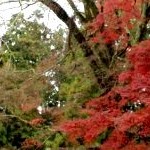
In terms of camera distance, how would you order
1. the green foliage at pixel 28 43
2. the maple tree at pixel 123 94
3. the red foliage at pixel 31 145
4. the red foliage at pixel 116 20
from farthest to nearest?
the green foliage at pixel 28 43 < the red foliage at pixel 31 145 < the red foliage at pixel 116 20 < the maple tree at pixel 123 94

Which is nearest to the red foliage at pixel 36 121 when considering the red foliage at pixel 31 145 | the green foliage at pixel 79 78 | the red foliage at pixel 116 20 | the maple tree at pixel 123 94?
the red foliage at pixel 31 145

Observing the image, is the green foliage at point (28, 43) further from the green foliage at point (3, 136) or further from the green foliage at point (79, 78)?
the green foliage at point (3, 136)

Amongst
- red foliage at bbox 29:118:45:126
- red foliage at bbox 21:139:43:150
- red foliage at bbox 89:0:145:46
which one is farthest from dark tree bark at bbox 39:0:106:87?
red foliage at bbox 21:139:43:150

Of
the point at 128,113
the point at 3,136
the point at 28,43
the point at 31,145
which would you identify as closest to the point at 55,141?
the point at 31,145

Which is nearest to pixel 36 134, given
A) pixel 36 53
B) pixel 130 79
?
pixel 36 53

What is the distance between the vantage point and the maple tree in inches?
202

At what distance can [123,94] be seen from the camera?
17.6ft

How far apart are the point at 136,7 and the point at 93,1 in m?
1.29

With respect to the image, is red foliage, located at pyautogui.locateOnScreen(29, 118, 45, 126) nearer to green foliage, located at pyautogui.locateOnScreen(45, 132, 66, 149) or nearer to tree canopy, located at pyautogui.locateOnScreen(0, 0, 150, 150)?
tree canopy, located at pyautogui.locateOnScreen(0, 0, 150, 150)

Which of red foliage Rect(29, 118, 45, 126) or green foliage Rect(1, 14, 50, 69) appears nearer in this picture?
red foliage Rect(29, 118, 45, 126)

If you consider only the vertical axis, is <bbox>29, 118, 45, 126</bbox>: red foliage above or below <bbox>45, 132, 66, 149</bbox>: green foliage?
above

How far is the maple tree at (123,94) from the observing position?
16.9ft

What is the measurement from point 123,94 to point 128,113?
1.07 feet

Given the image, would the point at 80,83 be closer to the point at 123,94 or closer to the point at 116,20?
the point at 116,20
